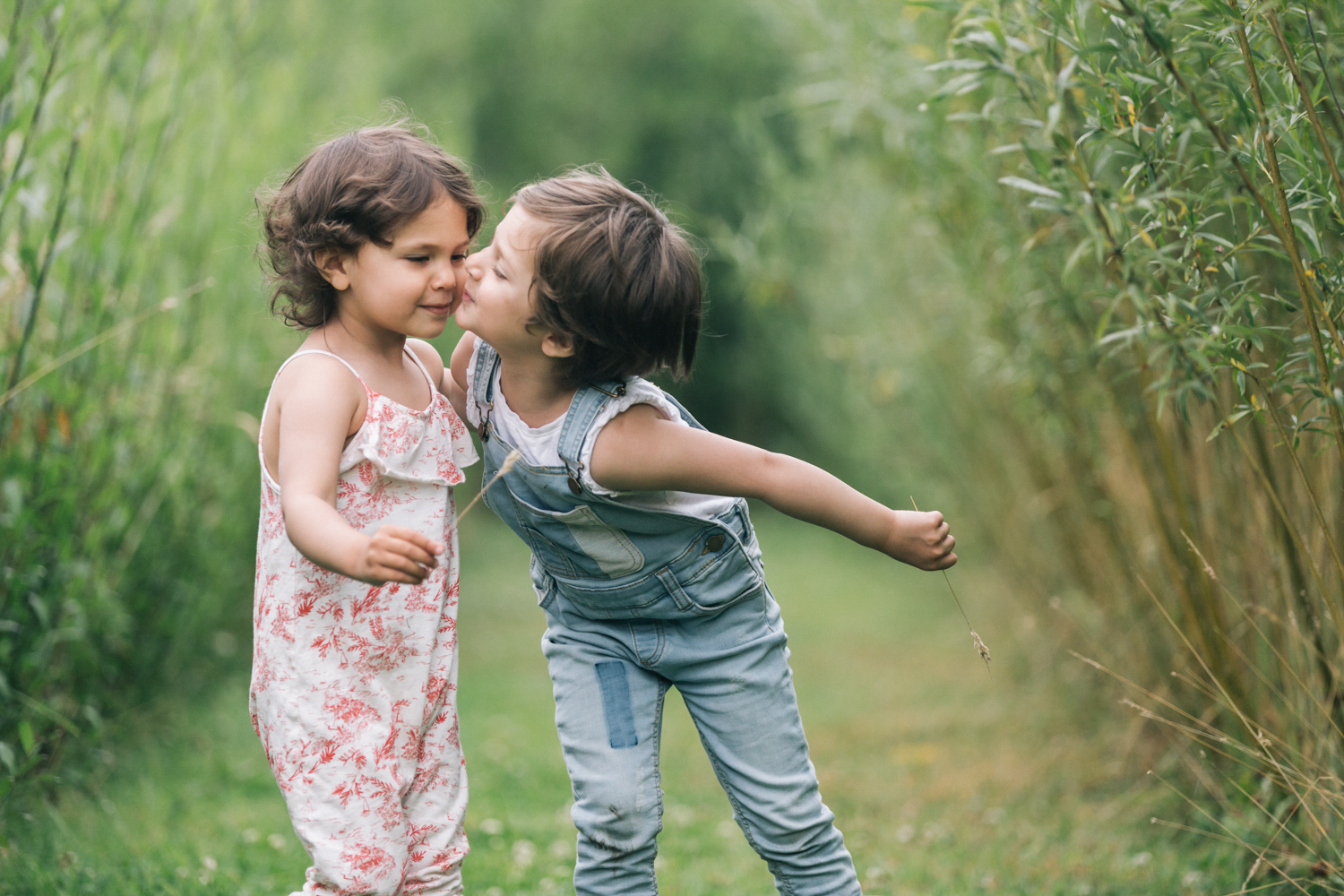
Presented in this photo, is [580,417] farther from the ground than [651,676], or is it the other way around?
→ [580,417]

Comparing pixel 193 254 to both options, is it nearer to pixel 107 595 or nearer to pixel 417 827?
pixel 107 595

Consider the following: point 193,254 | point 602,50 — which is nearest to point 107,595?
point 193,254

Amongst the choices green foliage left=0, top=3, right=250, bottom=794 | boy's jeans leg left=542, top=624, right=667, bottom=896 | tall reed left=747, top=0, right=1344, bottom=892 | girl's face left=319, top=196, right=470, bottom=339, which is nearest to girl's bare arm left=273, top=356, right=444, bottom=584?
girl's face left=319, top=196, right=470, bottom=339

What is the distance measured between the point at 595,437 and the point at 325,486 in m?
0.43

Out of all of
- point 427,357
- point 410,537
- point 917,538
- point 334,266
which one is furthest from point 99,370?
point 917,538

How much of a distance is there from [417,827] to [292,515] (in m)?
0.62

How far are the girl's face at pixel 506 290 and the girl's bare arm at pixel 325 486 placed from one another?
0.23 metres

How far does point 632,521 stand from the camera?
2.05 metres

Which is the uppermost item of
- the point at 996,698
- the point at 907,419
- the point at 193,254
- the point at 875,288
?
the point at 193,254

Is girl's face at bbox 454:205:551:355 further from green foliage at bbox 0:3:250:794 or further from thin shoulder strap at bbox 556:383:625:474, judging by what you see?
green foliage at bbox 0:3:250:794

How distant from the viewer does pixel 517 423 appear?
2.06 metres

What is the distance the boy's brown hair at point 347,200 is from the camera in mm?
1966

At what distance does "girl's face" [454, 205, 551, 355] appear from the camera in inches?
78.0

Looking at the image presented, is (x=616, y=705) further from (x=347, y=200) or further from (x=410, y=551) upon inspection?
(x=347, y=200)
